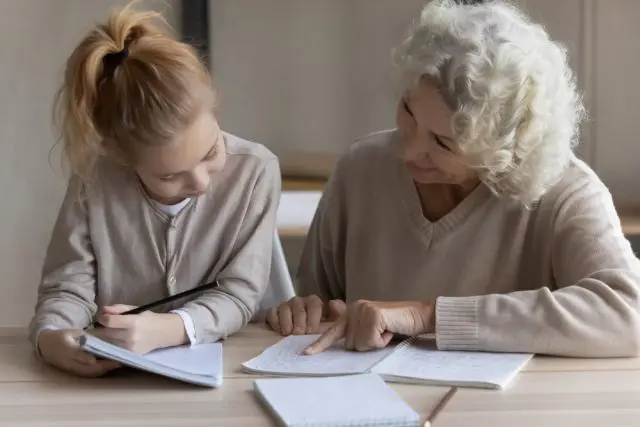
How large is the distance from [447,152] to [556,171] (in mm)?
177

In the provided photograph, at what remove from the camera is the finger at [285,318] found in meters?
1.43

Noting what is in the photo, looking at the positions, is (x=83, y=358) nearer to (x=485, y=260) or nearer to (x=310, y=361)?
(x=310, y=361)

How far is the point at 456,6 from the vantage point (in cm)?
144

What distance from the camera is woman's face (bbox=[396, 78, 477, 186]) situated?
4.51 feet

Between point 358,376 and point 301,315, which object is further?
point 301,315

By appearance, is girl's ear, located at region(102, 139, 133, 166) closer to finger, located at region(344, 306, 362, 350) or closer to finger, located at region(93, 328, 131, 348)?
finger, located at region(93, 328, 131, 348)

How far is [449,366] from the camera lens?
1.20 metres

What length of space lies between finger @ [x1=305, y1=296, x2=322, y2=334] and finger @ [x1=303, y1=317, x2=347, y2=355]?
0.11m

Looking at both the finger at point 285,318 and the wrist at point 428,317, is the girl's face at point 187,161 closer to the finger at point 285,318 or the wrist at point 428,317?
the finger at point 285,318

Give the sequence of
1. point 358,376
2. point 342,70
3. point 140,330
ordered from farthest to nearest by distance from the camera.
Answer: point 342,70, point 140,330, point 358,376

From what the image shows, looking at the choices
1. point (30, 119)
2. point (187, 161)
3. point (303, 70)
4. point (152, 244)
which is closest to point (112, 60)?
point (187, 161)

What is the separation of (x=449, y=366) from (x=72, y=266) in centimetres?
63

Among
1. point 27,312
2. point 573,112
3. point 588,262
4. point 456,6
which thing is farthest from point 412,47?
point 27,312

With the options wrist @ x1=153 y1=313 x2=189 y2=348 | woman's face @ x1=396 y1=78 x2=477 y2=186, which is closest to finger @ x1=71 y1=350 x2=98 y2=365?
wrist @ x1=153 y1=313 x2=189 y2=348
